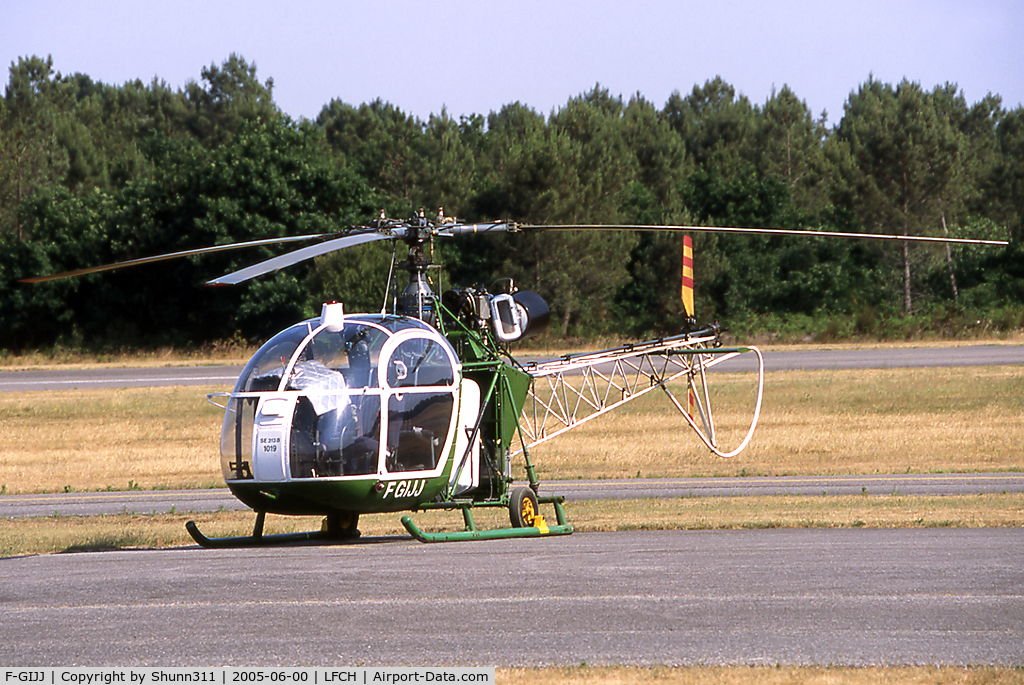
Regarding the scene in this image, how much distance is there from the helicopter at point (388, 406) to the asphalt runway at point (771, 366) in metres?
22.4

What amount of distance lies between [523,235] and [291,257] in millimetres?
40152

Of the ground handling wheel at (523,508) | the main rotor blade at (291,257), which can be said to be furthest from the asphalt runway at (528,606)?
the main rotor blade at (291,257)

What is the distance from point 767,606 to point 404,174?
55.8m

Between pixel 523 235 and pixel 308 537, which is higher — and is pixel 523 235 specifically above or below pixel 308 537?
above

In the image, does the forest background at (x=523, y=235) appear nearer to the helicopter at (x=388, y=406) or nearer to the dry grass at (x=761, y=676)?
the helicopter at (x=388, y=406)

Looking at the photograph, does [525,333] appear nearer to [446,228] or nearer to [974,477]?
[446,228]

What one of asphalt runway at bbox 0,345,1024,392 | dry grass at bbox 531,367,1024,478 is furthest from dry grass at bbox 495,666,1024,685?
asphalt runway at bbox 0,345,1024,392

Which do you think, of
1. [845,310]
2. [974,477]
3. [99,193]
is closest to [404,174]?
[99,193]

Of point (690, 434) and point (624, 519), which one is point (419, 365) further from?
point (690, 434)

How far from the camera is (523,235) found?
162 feet

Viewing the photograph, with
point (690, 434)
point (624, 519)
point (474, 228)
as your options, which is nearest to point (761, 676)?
point (474, 228)

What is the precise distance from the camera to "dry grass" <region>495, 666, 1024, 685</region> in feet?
18.3

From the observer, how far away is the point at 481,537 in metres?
11.1
